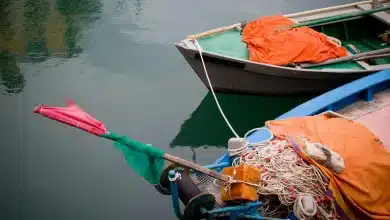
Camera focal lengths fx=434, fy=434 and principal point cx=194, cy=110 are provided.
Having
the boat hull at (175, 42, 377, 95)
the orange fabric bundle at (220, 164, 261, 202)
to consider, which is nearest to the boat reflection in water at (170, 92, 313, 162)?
the boat hull at (175, 42, 377, 95)

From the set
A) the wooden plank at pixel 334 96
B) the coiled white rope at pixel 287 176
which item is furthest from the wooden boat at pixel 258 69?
the coiled white rope at pixel 287 176

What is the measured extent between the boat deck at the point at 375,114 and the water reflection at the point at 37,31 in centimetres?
607

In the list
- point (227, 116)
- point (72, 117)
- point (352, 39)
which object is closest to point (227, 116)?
point (227, 116)

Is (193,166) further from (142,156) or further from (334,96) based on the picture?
(334,96)

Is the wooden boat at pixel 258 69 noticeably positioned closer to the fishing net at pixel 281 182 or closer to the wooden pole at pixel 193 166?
the fishing net at pixel 281 182

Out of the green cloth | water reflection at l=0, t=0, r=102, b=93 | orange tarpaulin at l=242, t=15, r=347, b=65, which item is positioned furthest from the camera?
water reflection at l=0, t=0, r=102, b=93

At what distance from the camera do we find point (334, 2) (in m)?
11.8

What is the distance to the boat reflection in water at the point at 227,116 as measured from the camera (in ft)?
24.6

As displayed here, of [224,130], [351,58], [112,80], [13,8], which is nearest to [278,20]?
[351,58]

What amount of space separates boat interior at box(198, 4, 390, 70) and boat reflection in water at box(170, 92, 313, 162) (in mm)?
942

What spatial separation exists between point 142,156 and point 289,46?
4.36 meters

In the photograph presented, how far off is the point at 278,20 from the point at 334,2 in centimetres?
436

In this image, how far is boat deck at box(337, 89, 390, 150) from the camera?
219 inches

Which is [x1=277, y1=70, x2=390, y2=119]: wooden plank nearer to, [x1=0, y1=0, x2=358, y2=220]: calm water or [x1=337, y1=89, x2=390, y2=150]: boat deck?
[x1=337, y1=89, x2=390, y2=150]: boat deck
